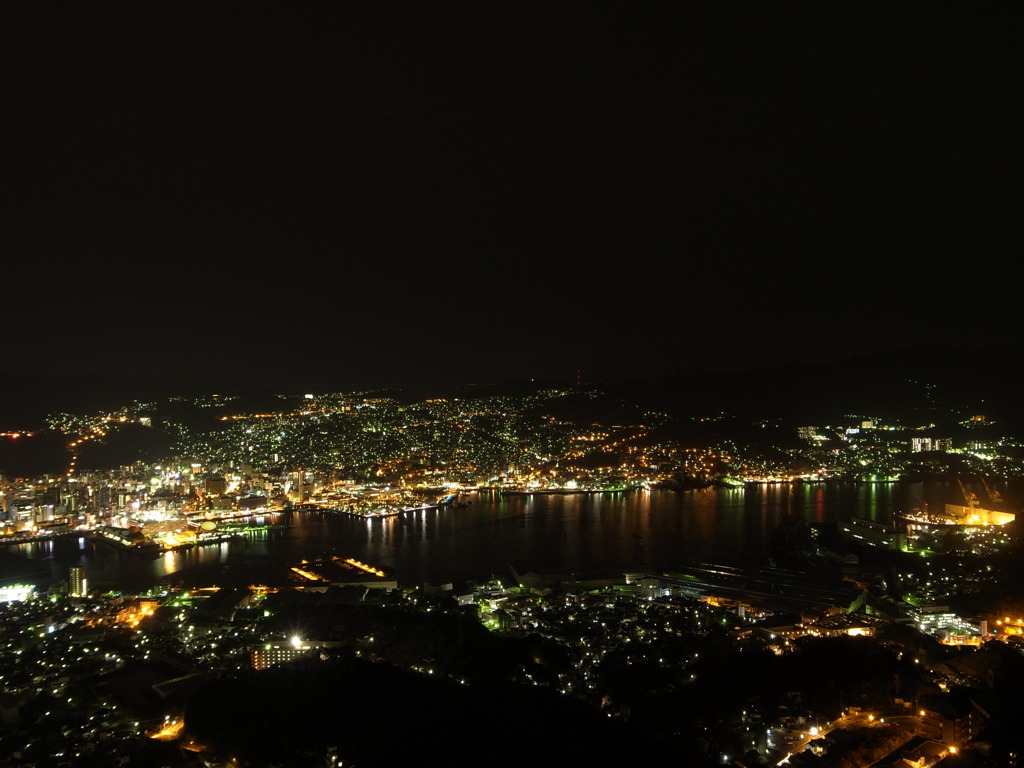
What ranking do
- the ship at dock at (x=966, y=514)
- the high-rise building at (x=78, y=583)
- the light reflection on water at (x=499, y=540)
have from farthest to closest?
1. the ship at dock at (x=966, y=514)
2. the light reflection on water at (x=499, y=540)
3. the high-rise building at (x=78, y=583)

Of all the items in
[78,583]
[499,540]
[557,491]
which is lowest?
[557,491]

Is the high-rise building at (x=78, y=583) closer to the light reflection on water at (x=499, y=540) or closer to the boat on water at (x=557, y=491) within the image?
the light reflection on water at (x=499, y=540)

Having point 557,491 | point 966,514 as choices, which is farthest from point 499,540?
point 966,514

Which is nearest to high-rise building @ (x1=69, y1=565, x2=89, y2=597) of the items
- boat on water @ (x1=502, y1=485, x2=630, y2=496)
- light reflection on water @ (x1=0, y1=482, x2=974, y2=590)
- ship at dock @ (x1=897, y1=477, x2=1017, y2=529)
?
light reflection on water @ (x1=0, y1=482, x2=974, y2=590)

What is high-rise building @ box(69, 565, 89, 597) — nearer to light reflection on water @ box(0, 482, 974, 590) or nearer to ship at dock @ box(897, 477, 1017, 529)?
light reflection on water @ box(0, 482, 974, 590)

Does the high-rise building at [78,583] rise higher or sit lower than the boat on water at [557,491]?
higher

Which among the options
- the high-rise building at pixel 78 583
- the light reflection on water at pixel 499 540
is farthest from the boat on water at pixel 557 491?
the high-rise building at pixel 78 583

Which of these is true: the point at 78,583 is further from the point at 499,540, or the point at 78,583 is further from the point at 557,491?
the point at 557,491

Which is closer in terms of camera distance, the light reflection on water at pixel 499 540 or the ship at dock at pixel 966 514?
the light reflection on water at pixel 499 540

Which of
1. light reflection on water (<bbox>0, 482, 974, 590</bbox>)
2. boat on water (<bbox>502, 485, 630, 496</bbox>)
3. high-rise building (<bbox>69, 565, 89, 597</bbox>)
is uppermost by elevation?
high-rise building (<bbox>69, 565, 89, 597</bbox>)
